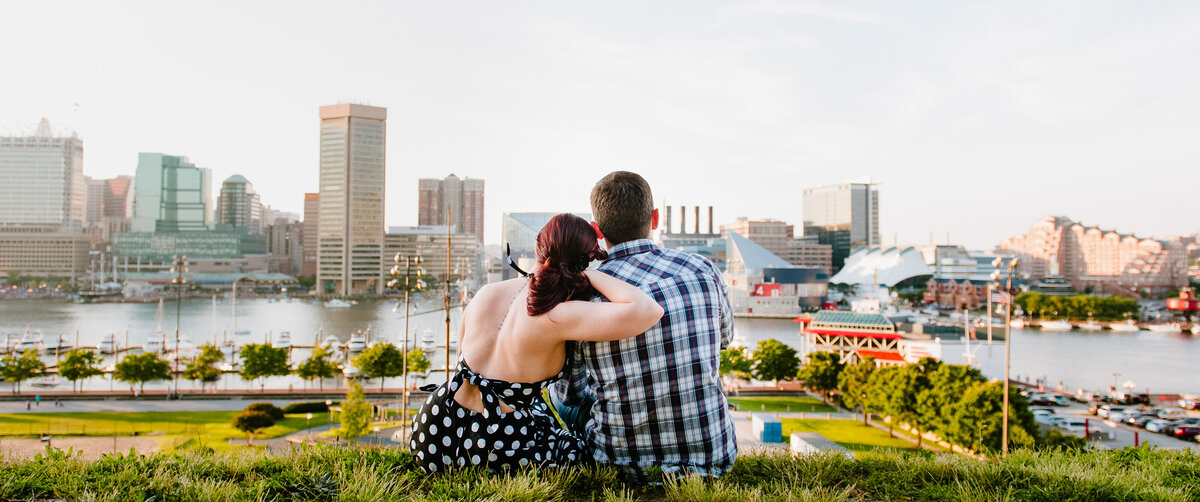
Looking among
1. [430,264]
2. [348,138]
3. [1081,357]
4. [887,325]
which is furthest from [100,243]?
[1081,357]

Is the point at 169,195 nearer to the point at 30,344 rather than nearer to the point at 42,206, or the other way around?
the point at 42,206

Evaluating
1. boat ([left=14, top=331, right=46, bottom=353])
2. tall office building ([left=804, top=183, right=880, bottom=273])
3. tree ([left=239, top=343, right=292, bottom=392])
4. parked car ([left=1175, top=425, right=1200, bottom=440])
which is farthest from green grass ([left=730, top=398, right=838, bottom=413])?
tall office building ([left=804, top=183, right=880, bottom=273])

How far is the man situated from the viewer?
1309mm

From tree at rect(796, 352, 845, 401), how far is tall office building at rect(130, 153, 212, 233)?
224ft

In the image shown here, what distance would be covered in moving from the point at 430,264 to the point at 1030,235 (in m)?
56.2

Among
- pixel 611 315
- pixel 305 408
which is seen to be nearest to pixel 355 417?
pixel 305 408

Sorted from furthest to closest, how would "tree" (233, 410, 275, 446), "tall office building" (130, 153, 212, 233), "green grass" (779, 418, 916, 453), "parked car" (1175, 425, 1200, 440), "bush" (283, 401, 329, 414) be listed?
"tall office building" (130, 153, 212, 233)
"parked car" (1175, 425, 1200, 440)
"bush" (283, 401, 329, 414)
"green grass" (779, 418, 916, 453)
"tree" (233, 410, 275, 446)

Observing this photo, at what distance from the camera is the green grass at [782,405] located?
1243 centimetres

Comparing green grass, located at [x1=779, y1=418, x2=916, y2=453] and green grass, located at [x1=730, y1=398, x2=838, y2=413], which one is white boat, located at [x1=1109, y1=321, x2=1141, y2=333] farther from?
green grass, located at [x1=779, y1=418, x2=916, y2=453]

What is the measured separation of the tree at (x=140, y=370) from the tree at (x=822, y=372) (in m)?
12.8

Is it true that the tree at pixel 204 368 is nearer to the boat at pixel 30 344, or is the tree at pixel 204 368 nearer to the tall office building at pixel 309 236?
the boat at pixel 30 344

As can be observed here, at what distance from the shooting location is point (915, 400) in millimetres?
9555

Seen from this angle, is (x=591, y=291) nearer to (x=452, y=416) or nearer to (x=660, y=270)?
(x=660, y=270)

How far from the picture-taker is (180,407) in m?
11.4
